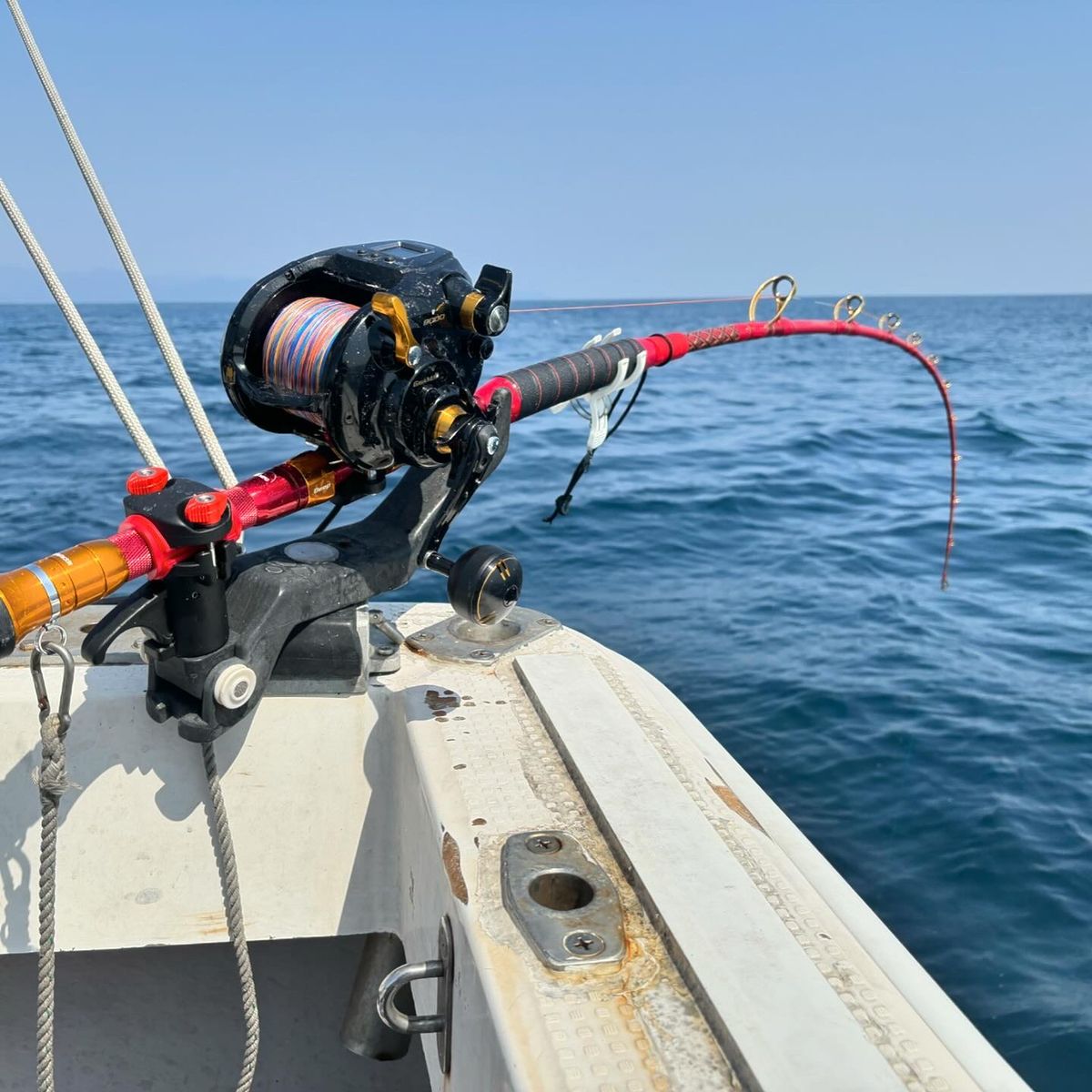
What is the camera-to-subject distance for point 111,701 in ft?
5.99

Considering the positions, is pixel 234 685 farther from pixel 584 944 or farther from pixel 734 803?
pixel 734 803

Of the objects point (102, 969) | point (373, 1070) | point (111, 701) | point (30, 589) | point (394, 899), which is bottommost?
point (373, 1070)

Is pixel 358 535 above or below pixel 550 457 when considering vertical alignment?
above

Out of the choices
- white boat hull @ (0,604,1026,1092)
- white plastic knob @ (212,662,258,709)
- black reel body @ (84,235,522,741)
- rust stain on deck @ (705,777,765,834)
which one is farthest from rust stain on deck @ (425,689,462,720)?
rust stain on deck @ (705,777,765,834)

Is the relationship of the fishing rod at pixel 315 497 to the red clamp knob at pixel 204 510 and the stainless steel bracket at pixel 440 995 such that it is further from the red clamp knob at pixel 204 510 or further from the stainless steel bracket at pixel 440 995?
the stainless steel bracket at pixel 440 995

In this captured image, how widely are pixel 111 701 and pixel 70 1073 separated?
41.5 inches

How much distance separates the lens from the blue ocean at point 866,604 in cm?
290

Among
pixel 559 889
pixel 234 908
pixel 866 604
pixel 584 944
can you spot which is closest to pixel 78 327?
pixel 234 908

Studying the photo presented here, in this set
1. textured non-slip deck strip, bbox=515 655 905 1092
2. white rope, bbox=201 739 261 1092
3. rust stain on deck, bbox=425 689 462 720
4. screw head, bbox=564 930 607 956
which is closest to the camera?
textured non-slip deck strip, bbox=515 655 905 1092

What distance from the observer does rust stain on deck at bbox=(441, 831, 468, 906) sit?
1384 millimetres

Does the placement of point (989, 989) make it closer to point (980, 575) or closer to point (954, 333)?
point (980, 575)

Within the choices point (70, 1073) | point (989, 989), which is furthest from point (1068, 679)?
point (70, 1073)

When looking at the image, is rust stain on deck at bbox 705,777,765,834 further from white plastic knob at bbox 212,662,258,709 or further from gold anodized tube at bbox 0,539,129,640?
gold anodized tube at bbox 0,539,129,640

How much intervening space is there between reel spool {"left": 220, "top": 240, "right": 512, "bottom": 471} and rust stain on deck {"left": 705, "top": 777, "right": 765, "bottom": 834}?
67 cm
